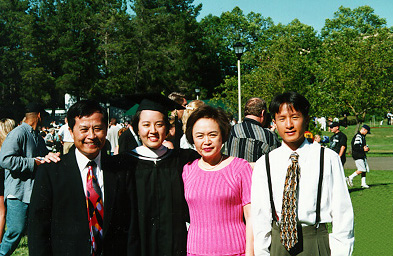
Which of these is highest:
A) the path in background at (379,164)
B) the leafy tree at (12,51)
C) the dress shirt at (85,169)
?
the leafy tree at (12,51)

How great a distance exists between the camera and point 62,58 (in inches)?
1767

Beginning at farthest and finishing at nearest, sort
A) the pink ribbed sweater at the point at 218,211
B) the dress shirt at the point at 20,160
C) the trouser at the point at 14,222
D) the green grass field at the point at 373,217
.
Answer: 1. the green grass field at the point at 373,217
2. the trouser at the point at 14,222
3. the dress shirt at the point at 20,160
4. the pink ribbed sweater at the point at 218,211

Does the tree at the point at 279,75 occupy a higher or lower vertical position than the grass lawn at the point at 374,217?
higher

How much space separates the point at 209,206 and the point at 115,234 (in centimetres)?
71

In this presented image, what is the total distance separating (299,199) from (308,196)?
0.21 feet

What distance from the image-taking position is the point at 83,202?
2.99 m

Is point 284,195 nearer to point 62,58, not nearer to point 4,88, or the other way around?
point 62,58

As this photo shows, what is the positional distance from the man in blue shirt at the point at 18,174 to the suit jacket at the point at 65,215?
2343 millimetres

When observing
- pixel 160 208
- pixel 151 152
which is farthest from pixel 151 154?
pixel 160 208

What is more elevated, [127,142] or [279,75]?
[279,75]

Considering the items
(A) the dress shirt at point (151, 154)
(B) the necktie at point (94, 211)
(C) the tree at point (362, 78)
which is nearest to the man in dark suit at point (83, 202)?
(B) the necktie at point (94, 211)

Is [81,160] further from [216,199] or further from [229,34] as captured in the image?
[229,34]

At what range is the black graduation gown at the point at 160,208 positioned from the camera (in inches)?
125

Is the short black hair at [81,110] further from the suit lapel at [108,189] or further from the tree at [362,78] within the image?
the tree at [362,78]
